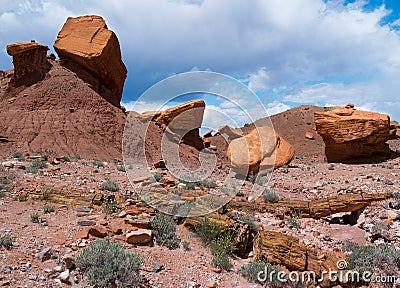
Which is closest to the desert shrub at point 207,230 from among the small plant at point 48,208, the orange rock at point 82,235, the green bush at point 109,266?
the green bush at point 109,266

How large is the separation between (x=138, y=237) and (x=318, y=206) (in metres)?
5.17

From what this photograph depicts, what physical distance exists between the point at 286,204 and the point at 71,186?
579 cm

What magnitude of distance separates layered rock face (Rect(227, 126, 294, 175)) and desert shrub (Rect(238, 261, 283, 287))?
8.89 meters

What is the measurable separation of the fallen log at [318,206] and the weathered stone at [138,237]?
3213 mm

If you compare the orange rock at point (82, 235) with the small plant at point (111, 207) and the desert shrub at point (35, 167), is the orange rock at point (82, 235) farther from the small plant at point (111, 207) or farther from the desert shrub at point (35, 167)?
the desert shrub at point (35, 167)

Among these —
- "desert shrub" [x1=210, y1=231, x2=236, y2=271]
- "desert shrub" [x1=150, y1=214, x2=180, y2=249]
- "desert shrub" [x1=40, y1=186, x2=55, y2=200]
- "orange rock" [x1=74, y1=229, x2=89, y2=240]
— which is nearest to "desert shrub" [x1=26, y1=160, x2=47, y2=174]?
"desert shrub" [x1=40, y1=186, x2=55, y2=200]

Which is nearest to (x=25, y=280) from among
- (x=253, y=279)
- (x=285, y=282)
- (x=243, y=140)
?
(x=253, y=279)

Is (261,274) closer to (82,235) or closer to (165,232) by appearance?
(165,232)

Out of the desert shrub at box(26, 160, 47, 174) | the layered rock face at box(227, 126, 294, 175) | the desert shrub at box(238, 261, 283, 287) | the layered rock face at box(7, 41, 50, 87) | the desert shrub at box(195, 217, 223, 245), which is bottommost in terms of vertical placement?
the desert shrub at box(238, 261, 283, 287)

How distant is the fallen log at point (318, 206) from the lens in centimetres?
852

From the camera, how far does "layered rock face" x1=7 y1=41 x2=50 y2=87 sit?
20.2 m

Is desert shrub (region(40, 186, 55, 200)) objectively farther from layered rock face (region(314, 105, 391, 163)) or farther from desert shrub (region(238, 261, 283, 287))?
layered rock face (region(314, 105, 391, 163))

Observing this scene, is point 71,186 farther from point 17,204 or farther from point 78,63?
point 78,63

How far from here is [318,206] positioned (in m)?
8.64
